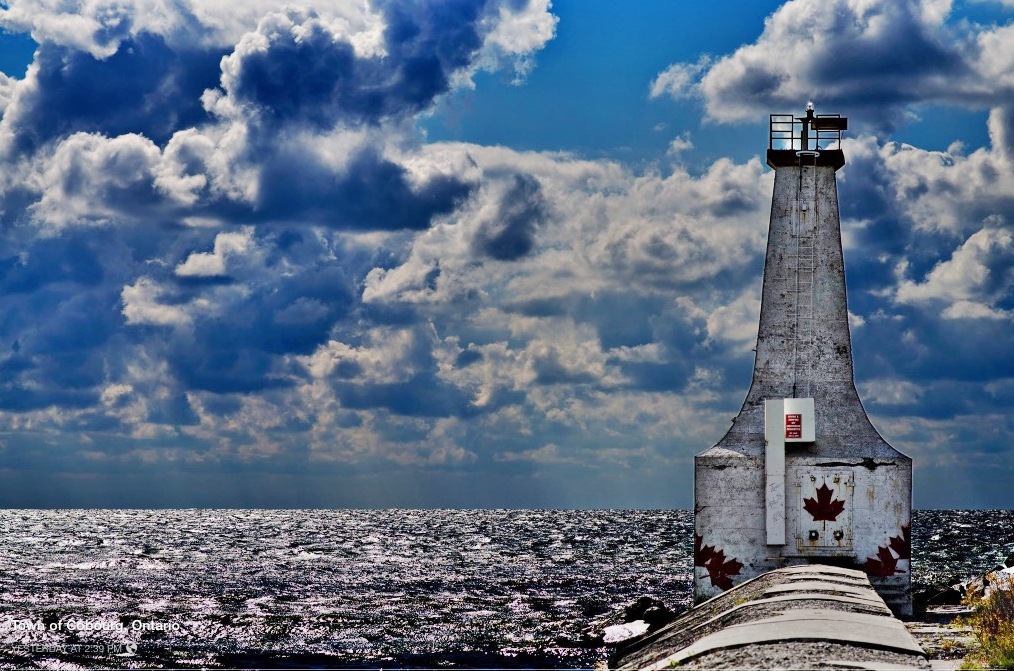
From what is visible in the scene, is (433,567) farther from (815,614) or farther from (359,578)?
(815,614)

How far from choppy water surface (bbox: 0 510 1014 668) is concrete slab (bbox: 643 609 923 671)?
1099 cm

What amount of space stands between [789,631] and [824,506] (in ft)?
29.0

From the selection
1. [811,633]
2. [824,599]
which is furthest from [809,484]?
[811,633]

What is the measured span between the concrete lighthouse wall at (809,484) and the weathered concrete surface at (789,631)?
3.51 ft

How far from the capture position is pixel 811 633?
57.8ft

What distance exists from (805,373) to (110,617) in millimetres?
27257

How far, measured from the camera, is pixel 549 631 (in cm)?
3653

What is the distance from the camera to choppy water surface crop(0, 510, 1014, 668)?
33.0 m

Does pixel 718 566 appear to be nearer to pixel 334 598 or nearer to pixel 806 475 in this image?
pixel 806 475

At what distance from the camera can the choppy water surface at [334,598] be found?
33000 mm

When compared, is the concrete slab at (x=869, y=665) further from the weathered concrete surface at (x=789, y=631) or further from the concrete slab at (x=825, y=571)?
the concrete slab at (x=825, y=571)

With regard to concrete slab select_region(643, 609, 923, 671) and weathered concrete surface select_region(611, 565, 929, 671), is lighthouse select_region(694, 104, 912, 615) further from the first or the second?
concrete slab select_region(643, 609, 923, 671)

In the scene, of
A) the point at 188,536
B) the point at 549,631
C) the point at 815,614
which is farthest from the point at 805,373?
the point at 188,536

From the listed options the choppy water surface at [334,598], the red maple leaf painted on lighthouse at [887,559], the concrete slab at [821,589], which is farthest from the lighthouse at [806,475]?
the choppy water surface at [334,598]
